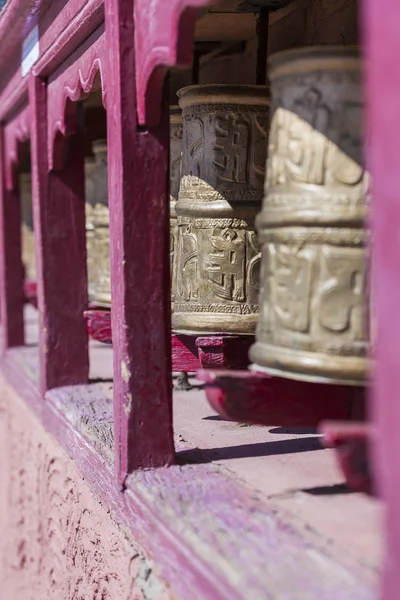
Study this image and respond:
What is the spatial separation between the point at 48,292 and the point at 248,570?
269 cm

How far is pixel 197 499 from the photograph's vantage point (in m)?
2.34

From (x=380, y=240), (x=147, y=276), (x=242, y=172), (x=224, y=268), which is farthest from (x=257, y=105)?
(x=380, y=240)

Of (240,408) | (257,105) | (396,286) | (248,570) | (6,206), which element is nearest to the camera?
(396,286)

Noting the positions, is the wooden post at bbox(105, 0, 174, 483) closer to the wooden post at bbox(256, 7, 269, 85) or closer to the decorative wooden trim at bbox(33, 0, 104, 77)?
the decorative wooden trim at bbox(33, 0, 104, 77)

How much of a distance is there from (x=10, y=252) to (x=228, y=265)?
11.9 ft

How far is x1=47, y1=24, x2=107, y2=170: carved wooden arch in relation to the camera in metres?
2.97

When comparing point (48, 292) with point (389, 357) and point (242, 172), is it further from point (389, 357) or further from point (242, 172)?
point (389, 357)

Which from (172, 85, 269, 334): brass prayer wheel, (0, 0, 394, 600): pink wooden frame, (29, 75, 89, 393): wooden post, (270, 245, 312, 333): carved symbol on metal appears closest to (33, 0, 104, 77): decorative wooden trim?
(0, 0, 394, 600): pink wooden frame

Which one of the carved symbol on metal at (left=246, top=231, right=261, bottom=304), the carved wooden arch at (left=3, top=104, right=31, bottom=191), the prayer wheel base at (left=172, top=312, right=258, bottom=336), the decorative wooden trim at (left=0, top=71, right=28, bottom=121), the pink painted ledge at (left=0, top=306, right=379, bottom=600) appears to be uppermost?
the decorative wooden trim at (left=0, top=71, right=28, bottom=121)

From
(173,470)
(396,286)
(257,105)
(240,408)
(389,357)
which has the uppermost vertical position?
(257,105)

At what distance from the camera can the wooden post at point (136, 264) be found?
8.44ft

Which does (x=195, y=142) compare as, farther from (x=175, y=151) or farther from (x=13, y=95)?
(x=13, y=95)

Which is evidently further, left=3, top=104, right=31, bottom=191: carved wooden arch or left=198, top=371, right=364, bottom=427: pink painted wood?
left=3, top=104, right=31, bottom=191: carved wooden arch

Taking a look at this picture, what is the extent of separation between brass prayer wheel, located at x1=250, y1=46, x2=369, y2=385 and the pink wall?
78cm
